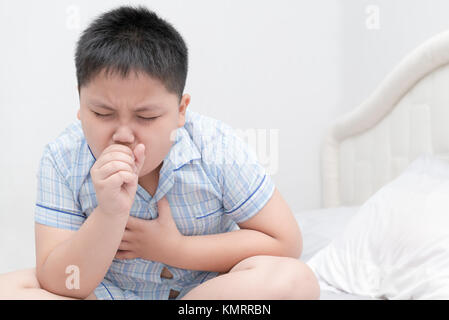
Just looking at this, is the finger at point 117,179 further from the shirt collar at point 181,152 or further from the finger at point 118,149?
the shirt collar at point 181,152

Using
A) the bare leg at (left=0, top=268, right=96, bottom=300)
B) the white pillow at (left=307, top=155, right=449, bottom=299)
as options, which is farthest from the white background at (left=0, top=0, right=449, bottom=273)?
the bare leg at (left=0, top=268, right=96, bottom=300)

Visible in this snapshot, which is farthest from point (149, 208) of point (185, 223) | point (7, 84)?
point (7, 84)

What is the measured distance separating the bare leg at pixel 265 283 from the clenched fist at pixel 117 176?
168mm

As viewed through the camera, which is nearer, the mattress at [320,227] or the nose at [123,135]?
the nose at [123,135]

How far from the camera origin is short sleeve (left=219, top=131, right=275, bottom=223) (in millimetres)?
865

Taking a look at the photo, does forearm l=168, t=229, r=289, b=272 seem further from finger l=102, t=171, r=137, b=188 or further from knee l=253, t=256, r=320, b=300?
finger l=102, t=171, r=137, b=188

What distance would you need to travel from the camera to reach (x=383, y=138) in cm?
172

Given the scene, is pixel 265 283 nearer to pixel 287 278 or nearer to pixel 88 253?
pixel 287 278

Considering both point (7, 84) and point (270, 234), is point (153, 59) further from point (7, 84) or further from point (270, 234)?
point (7, 84)

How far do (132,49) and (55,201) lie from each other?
28 cm

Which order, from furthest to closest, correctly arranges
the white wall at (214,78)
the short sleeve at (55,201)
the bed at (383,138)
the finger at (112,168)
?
the white wall at (214,78) → the bed at (383,138) → the short sleeve at (55,201) → the finger at (112,168)

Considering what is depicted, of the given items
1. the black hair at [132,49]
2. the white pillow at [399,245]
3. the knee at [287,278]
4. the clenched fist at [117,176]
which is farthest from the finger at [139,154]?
the white pillow at [399,245]

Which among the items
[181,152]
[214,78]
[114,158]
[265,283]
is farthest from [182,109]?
[214,78]

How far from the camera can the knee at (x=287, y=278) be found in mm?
726
